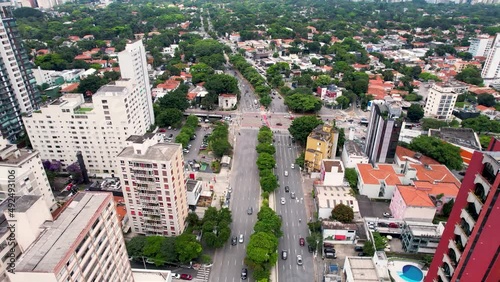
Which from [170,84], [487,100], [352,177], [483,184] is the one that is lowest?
[352,177]

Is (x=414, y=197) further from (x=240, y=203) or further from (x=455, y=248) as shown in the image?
(x=455, y=248)

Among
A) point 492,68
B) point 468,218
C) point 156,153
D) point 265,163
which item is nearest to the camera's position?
point 468,218

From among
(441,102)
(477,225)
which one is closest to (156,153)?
(477,225)

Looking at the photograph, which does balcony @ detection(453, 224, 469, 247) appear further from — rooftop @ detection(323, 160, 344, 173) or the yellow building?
the yellow building

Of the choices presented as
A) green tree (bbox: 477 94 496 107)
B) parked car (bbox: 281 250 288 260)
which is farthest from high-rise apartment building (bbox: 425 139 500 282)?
green tree (bbox: 477 94 496 107)

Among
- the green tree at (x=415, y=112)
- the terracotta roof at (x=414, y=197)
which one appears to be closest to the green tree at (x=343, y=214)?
the terracotta roof at (x=414, y=197)

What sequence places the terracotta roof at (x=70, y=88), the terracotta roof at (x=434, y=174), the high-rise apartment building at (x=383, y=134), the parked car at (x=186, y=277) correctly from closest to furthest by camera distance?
1. the parked car at (x=186, y=277)
2. the terracotta roof at (x=434, y=174)
3. the high-rise apartment building at (x=383, y=134)
4. the terracotta roof at (x=70, y=88)

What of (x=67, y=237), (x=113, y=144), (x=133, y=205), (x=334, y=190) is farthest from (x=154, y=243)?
(x=334, y=190)

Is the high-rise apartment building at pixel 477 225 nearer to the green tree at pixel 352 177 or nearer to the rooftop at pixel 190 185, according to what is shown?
the green tree at pixel 352 177
